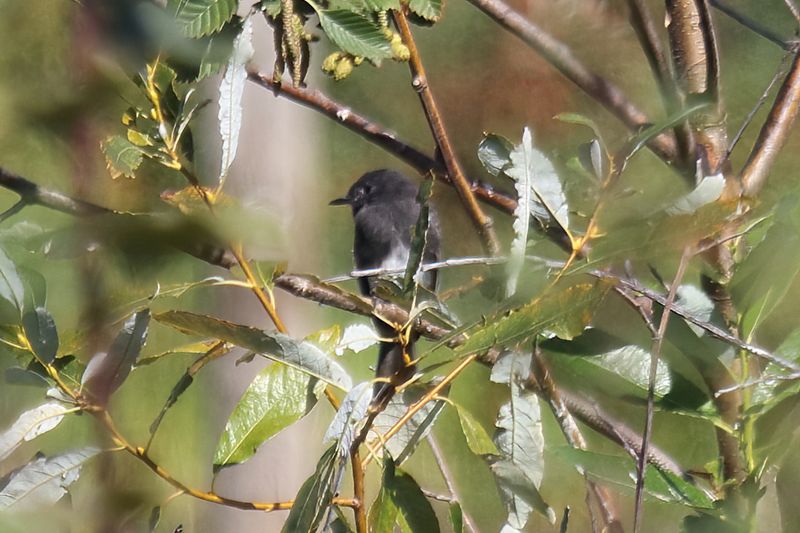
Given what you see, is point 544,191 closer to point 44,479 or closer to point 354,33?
point 354,33

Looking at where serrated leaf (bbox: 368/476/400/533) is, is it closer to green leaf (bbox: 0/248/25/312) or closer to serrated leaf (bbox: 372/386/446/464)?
serrated leaf (bbox: 372/386/446/464)

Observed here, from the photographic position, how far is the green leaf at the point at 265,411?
1.61 feet

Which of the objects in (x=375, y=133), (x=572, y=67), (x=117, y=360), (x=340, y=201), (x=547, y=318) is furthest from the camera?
(x=340, y=201)

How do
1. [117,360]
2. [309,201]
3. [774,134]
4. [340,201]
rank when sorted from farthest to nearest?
[340,201], [309,201], [774,134], [117,360]

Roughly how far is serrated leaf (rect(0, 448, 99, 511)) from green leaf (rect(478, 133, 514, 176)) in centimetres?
27

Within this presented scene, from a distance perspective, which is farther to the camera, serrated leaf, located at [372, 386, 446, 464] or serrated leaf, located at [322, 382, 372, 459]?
serrated leaf, located at [372, 386, 446, 464]

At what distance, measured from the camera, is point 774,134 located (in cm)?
71

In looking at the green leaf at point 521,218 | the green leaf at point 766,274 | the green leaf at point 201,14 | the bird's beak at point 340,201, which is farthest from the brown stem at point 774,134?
the bird's beak at point 340,201

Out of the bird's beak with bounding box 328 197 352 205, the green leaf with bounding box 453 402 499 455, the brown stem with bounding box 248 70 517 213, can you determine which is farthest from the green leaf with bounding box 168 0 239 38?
the bird's beak with bounding box 328 197 352 205

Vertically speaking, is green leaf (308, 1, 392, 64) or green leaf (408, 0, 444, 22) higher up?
green leaf (408, 0, 444, 22)

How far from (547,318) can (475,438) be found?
120mm

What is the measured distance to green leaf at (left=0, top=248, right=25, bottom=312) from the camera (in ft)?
1.45

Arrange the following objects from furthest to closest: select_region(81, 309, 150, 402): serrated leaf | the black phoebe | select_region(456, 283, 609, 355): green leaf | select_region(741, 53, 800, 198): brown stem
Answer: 1. the black phoebe
2. select_region(741, 53, 800, 198): brown stem
3. select_region(81, 309, 150, 402): serrated leaf
4. select_region(456, 283, 609, 355): green leaf

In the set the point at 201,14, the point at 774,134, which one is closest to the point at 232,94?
the point at 201,14
